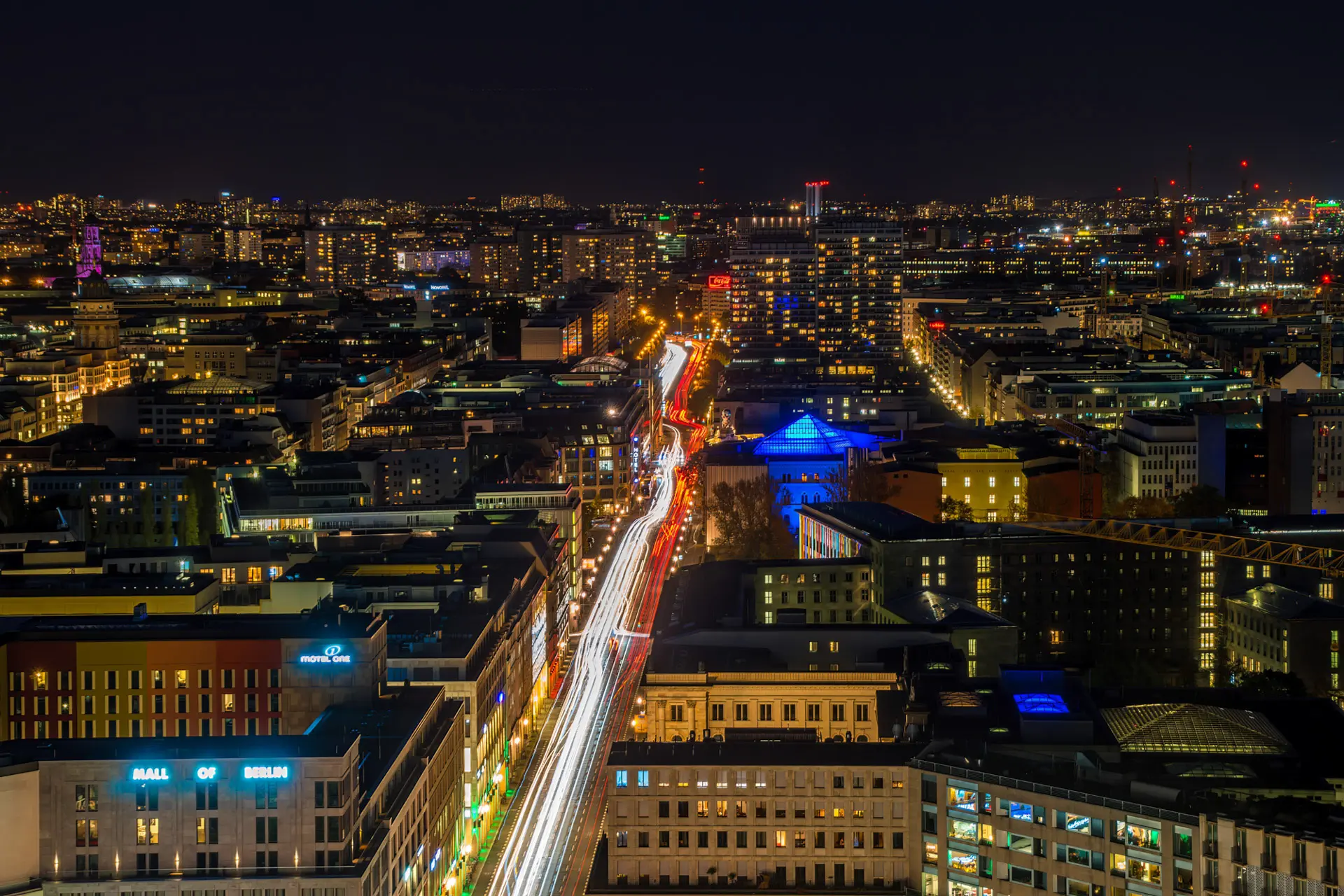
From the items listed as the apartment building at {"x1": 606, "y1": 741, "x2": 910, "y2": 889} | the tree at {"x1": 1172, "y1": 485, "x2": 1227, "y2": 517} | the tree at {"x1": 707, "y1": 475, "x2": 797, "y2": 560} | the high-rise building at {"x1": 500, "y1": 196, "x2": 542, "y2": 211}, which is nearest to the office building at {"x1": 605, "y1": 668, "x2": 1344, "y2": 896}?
the apartment building at {"x1": 606, "y1": 741, "x2": 910, "y2": 889}

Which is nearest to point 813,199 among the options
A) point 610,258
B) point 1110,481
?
point 610,258

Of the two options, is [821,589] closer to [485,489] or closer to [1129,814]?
[485,489]

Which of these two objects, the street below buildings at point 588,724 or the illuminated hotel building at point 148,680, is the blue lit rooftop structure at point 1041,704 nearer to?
the street below buildings at point 588,724

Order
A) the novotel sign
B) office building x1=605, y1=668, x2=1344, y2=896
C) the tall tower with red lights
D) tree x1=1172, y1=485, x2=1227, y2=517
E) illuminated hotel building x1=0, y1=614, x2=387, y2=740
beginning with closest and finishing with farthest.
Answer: office building x1=605, y1=668, x2=1344, y2=896 → the novotel sign → illuminated hotel building x1=0, y1=614, x2=387, y2=740 → tree x1=1172, y1=485, x2=1227, y2=517 → the tall tower with red lights

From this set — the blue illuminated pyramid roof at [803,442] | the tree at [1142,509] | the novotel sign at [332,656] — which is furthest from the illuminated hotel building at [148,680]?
the blue illuminated pyramid roof at [803,442]

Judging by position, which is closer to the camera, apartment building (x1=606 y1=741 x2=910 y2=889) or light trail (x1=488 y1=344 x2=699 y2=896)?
apartment building (x1=606 y1=741 x2=910 y2=889)

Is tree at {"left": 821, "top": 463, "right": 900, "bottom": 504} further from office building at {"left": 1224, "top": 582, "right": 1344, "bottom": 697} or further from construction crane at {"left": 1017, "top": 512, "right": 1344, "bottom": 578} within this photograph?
office building at {"left": 1224, "top": 582, "right": 1344, "bottom": 697}

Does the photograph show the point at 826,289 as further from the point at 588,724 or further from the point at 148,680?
the point at 148,680
